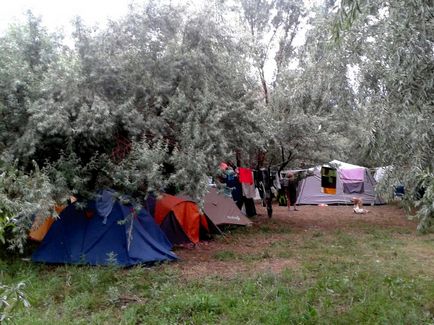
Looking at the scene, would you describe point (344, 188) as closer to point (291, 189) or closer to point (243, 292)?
point (291, 189)

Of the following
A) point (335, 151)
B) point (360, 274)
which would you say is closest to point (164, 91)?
point (360, 274)

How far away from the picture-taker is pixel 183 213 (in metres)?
9.05

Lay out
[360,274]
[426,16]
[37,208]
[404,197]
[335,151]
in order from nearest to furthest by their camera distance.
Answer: [426,16], [404,197], [37,208], [360,274], [335,151]

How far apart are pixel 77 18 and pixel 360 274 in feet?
19.5

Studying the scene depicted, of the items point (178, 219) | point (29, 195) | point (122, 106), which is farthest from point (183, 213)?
point (29, 195)

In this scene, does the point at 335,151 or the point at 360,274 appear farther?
the point at 335,151

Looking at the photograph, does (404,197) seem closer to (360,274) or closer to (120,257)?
(360,274)

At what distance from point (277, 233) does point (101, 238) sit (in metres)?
5.16

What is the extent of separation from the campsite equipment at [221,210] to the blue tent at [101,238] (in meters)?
2.85

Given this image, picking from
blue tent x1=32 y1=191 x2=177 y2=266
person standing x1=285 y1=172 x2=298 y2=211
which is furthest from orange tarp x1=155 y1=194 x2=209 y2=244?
person standing x1=285 y1=172 x2=298 y2=211

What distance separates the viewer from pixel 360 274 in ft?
21.3

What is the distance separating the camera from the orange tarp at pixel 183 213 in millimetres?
8734

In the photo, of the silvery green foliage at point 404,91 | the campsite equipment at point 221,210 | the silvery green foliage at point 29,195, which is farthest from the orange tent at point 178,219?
the silvery green foliage at point 404,91

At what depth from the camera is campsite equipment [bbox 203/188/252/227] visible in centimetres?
1031
